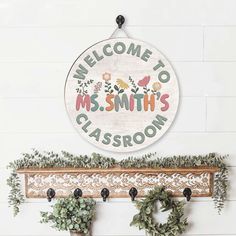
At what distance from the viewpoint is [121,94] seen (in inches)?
69.7

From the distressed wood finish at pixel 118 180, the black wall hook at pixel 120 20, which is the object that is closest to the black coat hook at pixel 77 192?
the distressed wood finish at pixel 118 180

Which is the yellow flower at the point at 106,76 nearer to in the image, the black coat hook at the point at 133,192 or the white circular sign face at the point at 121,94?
the white circular sign face at the point at 121,94

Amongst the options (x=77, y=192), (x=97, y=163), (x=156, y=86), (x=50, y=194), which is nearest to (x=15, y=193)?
(x=50, y=194)

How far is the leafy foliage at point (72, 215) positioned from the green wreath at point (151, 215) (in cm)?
19

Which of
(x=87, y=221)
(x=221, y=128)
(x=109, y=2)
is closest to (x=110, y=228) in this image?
(x=87, y=221)

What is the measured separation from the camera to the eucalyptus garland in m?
1.76

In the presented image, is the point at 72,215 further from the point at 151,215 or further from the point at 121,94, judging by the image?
the point at 121,94

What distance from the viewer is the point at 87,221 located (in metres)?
1.74

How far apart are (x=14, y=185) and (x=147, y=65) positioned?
28.7 inches

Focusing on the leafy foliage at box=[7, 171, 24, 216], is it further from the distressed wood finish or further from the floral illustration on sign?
the floral illustration on sign

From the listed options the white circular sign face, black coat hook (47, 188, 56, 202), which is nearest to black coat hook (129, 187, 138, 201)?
the white circular sign face

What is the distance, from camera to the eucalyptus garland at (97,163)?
1761mm

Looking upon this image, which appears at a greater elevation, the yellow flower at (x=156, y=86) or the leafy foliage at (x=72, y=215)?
the yellow flower at (x=156, y=86)

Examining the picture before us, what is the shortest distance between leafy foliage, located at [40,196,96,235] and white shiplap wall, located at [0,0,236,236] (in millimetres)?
79
